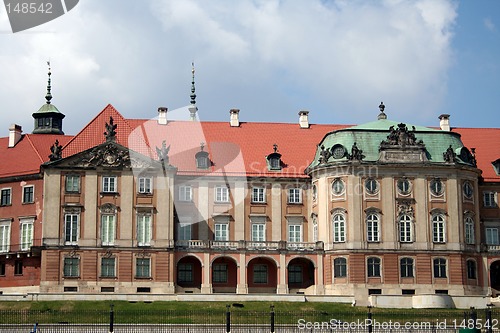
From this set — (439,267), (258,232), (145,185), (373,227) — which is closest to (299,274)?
(258,232)

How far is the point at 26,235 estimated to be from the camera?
8000 cm

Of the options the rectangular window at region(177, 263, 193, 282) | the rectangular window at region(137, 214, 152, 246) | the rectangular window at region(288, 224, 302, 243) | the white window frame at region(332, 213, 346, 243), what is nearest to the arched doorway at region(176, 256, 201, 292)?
the rectangular window at region(177, 263, 193, 282)

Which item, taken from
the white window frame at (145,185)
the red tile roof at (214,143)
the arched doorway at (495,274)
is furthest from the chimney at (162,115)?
the arched doorway at (495,274)

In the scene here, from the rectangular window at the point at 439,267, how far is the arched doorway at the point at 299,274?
9455 mm

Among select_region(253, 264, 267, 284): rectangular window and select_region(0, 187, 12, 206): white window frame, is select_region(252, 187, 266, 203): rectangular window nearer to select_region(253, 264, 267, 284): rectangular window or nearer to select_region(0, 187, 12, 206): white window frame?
select_region(253, 264, 267, 284): rectangular window

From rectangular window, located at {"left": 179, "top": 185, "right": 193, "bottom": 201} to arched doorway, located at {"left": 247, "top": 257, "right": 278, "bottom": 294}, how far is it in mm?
6990

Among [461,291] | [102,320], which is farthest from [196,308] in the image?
[461,291]

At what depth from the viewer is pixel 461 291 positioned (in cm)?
7844

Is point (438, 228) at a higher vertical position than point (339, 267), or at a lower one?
higher

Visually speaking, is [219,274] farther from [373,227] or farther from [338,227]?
[373,227]

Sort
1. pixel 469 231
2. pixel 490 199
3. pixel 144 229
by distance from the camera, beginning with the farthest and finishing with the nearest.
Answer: pixel 490 199
pixel 469 231
pixel 144 229

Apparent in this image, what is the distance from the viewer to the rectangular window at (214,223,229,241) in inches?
3228

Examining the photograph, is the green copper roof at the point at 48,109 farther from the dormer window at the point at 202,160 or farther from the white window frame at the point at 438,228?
the white window frame at the point at 438,228

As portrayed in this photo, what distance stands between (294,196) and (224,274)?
8.45 meters
